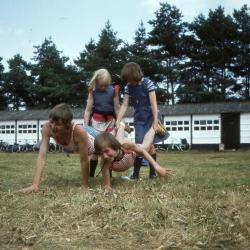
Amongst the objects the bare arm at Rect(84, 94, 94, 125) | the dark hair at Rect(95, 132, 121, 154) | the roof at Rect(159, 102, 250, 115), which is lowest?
the dark hair at Rect(95, 132, 121, 154)

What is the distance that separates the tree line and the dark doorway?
7.16 metres

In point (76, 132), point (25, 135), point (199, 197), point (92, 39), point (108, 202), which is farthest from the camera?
point (92, 39)

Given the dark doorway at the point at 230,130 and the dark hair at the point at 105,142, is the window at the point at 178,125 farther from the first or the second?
the dark hair at the point at 105,142

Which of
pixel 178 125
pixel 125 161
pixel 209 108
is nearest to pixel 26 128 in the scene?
pixel 178 125

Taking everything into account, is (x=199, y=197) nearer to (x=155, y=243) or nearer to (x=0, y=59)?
(x=155, y=243)

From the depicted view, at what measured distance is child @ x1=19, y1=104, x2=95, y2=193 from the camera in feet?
16.6

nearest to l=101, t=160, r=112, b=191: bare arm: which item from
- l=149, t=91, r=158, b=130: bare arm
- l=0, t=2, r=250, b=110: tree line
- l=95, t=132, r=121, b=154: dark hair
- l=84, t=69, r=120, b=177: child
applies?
l=95, t=132, r=121, b=154: dark hair

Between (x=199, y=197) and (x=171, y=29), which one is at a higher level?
(x=171, y=29)

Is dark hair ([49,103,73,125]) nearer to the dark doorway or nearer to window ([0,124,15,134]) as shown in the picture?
the dark doorway

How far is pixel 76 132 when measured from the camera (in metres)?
5.39

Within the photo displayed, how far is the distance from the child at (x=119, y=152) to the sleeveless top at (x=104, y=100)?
14.1 inches

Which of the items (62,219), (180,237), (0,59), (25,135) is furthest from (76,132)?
Result: (0,59)

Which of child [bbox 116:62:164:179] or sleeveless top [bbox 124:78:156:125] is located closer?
child [bbox 116:62:164:179]

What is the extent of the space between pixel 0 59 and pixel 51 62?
9.18 meters
